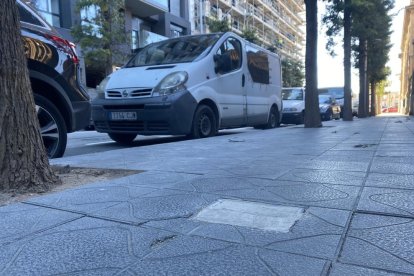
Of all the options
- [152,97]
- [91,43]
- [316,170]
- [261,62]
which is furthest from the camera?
[91,43]

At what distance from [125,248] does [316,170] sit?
226cm

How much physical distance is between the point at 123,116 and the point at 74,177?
3.44 metres

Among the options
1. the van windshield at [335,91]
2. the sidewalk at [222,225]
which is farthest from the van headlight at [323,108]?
the sidewalk at [222,225]

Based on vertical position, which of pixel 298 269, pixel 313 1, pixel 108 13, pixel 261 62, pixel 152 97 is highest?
pixel 108 13

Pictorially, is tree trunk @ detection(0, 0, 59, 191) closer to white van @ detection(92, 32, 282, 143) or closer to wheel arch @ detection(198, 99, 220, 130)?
white van @ detection(92, 32, 282, 143)

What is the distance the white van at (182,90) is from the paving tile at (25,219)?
14.1 ft

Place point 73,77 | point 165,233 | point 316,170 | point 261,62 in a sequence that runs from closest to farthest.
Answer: point 165,233, point 316,170, point 73,77, point 261,62

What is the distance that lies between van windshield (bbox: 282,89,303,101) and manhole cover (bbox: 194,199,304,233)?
14872 millimetres

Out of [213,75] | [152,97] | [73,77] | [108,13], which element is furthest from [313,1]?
[108,13]

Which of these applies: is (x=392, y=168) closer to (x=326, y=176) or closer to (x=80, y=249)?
(x=326, y=176)

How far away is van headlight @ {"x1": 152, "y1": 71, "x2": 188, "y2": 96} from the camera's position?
683 cm

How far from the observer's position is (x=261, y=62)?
1080cm

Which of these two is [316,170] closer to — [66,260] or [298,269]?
[298,269]

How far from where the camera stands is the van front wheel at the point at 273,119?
1169cm
